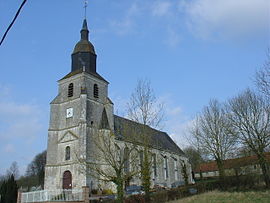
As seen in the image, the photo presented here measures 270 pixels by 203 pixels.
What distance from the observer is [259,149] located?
23.0 m

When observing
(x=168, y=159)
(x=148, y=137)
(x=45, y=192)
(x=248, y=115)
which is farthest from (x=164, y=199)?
(x=168, y=159)

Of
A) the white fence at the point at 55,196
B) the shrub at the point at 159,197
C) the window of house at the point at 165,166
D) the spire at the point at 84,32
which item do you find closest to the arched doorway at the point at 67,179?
the white fence at the point at 55,196

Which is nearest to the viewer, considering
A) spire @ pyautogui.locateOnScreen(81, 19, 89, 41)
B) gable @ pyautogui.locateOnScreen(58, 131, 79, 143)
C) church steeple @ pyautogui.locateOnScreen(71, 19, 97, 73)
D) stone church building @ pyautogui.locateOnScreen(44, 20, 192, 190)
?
stone church building @ pyautogui.locateOnScreen(44, 20, 192, 190)

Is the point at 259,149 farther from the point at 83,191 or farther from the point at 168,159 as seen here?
the point at 168,159

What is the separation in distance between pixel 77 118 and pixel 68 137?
2175 mm

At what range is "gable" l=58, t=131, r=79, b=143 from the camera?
29580 mm

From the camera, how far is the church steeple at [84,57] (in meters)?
32.6

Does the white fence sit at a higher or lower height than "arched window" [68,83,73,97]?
lower

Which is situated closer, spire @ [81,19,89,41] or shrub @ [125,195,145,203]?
shrub @ [125,195,145,203]

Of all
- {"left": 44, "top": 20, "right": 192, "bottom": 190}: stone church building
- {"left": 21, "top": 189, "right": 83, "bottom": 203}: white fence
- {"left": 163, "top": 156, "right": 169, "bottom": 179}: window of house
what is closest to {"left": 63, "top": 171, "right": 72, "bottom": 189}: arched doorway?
{"left": 44, "top": 20, "right": 192, "bottom": 190}: stone church building

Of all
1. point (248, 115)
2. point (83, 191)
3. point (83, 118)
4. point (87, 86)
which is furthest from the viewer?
point (87, 86)

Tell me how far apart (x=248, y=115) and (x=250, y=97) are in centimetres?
172

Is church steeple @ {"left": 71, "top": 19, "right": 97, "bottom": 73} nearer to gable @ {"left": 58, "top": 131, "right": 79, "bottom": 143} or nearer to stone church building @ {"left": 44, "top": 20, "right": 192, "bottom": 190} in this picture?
stone church building @ {"left": 44, "top": 20, "right": 192, "bottom": 190}

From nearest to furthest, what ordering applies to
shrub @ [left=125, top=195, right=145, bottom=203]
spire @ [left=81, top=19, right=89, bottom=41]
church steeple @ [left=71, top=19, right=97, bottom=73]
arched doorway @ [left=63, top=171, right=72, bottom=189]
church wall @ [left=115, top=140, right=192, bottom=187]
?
shrub @ [left=125, top=195, right=145, bottom=203] → arched doorway @ [left=63, top=171, right=72, bottom=189] → church steeple @ [left=71, top=19, right=97, bottom=73] → spire @ [left=81, top=19, right=89, bottom=41] → church wall @ [left=115, top=140, right=192, bottom=187]
